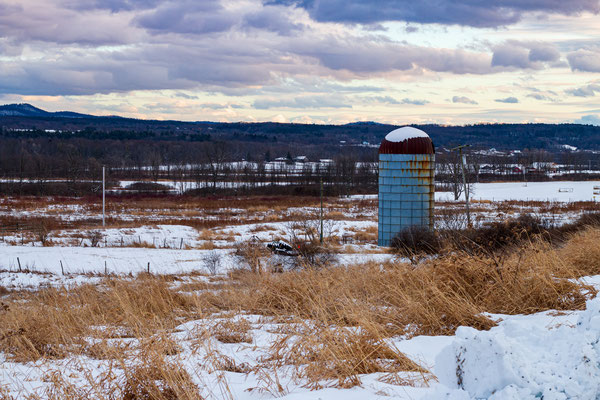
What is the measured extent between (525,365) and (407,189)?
23.0 m

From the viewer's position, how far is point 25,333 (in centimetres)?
599

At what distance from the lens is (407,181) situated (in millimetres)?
25719

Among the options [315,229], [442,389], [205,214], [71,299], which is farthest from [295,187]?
[442,389]

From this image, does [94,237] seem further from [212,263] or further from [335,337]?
[335,337]

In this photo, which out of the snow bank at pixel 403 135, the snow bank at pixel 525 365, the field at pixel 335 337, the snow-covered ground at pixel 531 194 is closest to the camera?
the snow bank at pixel 525 365

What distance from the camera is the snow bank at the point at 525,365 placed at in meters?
3.00

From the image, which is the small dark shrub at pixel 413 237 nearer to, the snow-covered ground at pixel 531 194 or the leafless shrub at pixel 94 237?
the leafless shrub at pixel 94 237

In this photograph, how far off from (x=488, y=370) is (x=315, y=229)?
33.2 metres

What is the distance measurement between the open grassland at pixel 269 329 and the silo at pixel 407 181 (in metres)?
16.3

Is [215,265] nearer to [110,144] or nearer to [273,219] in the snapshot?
[273,219]

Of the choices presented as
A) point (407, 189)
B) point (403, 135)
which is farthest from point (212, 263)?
point (403, 135)

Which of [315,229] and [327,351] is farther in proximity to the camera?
[315,229]

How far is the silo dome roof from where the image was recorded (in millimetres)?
25672

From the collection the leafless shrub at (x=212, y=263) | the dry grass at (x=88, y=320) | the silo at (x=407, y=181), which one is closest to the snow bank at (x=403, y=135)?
the silo at (x=407, y=181)
